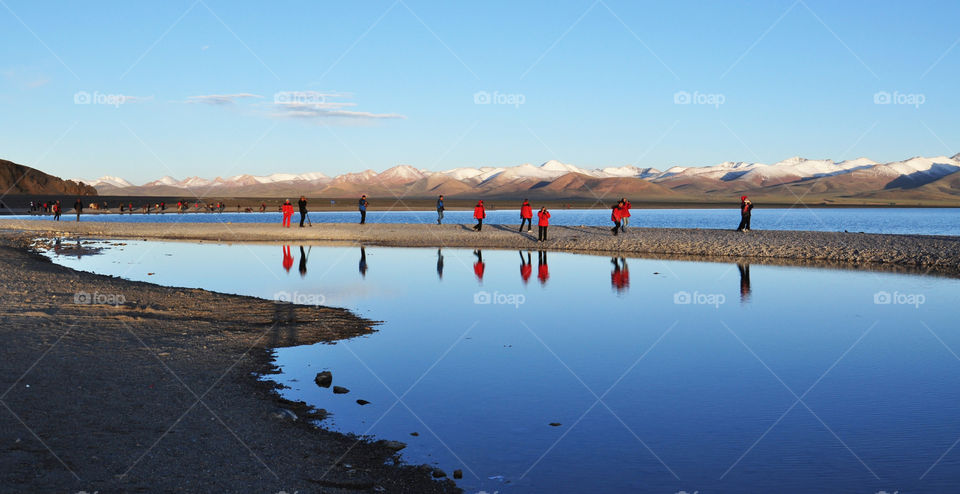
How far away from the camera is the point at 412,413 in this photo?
30.9 ft

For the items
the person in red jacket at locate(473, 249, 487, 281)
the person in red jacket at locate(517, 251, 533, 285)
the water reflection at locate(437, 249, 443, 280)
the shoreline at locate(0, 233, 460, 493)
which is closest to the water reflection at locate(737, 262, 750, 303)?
the person in red jacket at locate(517, 251, 533, 285)

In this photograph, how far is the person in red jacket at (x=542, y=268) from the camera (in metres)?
25.2

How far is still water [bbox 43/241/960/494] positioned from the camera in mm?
7762

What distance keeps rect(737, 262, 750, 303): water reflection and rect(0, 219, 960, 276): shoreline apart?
3.33 m

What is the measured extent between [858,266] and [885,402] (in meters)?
21.6

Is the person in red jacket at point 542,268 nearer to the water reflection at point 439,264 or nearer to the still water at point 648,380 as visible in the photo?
the still water at point 648,380

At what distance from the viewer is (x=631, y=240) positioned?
38469 mm

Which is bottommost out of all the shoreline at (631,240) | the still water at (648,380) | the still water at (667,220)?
the still water at (648,380)

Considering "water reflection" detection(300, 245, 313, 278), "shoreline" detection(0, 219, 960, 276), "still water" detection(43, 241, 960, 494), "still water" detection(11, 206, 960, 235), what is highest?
"still water" detection(11, 206, 960, 235)

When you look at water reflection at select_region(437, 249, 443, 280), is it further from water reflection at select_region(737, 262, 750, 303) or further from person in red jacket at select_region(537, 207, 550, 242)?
water reflection at select_region(737, 262, 750, 303)

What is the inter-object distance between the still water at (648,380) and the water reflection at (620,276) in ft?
0.79

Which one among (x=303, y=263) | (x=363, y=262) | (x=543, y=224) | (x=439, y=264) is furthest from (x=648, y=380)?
(x=543, y=224)

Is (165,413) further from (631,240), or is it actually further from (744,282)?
(631,240)

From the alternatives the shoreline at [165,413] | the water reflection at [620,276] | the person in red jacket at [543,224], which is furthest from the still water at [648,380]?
the person in red jacket at [543,224]
